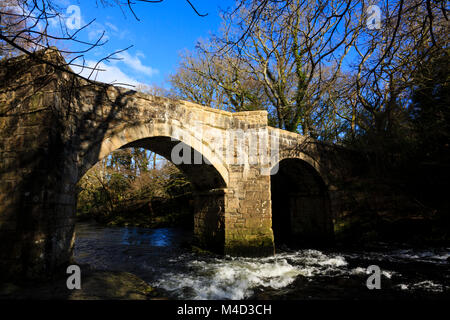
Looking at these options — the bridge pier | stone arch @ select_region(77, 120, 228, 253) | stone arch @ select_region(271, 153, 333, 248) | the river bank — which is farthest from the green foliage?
the river bank

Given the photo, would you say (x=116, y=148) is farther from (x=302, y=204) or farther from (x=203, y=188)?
(x=302, y=204)

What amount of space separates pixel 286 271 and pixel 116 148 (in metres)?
4.05

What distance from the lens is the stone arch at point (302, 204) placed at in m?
9.28

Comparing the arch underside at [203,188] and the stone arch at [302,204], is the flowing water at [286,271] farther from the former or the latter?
the stone arch at [302,204]

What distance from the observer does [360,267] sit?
577cm

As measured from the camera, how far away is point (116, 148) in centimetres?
481

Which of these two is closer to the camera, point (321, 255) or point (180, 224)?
point (321, 255)

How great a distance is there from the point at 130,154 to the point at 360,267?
1265 cm

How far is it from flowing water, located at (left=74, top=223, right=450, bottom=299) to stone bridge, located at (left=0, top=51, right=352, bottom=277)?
932 mm

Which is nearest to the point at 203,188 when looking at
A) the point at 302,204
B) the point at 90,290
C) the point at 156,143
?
the point at 156,143

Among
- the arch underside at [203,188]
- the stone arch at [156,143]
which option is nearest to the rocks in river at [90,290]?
the stone arch at [156,143]

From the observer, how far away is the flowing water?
13.6 feet
